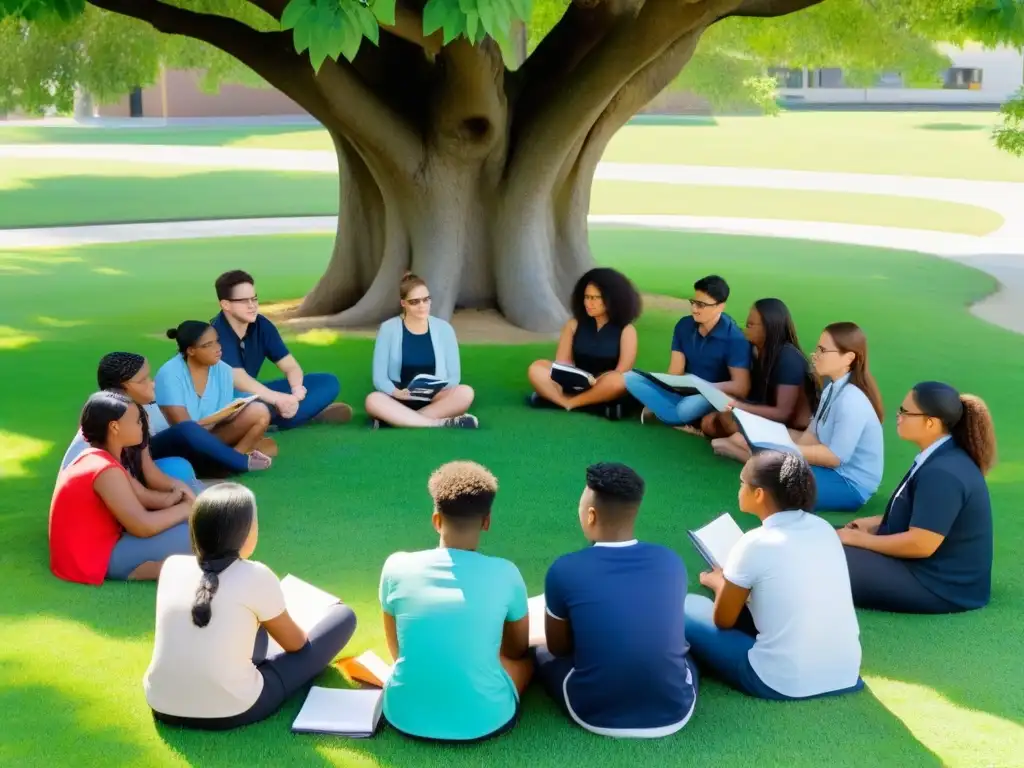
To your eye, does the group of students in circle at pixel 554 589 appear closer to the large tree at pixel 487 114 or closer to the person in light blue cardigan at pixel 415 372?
the person in light blue cardigan at pixel 415 372

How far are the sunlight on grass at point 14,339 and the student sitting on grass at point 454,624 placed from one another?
8.93 metres

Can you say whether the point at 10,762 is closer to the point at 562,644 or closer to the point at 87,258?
the point at 562,644

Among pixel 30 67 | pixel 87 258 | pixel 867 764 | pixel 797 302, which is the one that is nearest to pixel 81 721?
pixel 867 764

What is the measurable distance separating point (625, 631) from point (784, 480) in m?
0.87

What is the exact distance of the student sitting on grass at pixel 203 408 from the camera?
7699 millimetres

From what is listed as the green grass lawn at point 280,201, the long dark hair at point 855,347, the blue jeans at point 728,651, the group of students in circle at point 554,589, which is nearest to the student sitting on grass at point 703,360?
the long dark hair at point 855,347

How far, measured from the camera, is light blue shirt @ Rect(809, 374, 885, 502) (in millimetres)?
7078

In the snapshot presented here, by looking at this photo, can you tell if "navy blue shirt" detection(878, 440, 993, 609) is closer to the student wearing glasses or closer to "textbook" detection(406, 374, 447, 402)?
the student wearing glasses

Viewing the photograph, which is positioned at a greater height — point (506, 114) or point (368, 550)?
point (506, 114)

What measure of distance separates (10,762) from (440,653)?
1.56m

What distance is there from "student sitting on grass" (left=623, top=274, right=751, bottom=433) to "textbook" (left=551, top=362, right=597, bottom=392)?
33 cm

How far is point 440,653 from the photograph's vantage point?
4.54m

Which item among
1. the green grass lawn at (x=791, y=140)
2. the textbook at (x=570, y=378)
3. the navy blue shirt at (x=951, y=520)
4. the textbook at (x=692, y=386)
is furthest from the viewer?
the green grass lawn at (x=791, y=140)

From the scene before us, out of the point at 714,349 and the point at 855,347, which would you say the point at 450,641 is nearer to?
the point at 855,347
